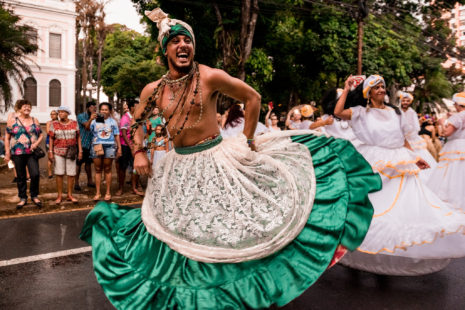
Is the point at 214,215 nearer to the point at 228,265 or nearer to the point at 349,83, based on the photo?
the point at 228,265

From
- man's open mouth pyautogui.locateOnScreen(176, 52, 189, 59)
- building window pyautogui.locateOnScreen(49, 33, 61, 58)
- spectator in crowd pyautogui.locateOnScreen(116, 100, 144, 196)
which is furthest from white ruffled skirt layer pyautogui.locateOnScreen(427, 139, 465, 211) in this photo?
building window pyautogui.locateOnScreen(49, 33, 61, 58)

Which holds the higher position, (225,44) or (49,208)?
(225,44)

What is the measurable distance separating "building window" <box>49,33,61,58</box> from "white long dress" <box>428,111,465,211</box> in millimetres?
41181

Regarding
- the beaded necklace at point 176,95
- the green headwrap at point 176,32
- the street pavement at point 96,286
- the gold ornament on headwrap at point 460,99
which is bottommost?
the street pavement at point 96,286

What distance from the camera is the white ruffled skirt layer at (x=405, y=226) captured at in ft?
12.1

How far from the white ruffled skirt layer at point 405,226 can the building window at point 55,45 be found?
137 feet

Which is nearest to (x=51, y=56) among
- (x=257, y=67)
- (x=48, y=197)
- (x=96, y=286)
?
(x=257, y=67)

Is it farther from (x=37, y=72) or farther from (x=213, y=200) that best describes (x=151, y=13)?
(x=37, y=72)

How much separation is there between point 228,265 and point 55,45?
141 ft

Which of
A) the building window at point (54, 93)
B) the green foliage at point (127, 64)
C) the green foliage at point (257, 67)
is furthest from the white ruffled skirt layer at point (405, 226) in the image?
the building window at point (54, 93)

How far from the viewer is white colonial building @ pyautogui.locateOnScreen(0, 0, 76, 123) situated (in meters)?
38.3

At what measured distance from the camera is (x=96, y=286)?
3951 mm

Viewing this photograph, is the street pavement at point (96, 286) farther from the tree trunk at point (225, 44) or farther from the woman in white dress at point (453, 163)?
the tree trunk at point (225, 44)

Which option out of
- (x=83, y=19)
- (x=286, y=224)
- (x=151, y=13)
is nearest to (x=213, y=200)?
(x=286, y=224)
